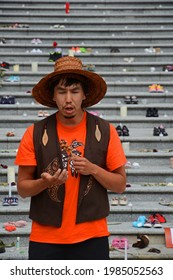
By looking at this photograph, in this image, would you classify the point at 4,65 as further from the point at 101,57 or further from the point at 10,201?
the point at 10,201

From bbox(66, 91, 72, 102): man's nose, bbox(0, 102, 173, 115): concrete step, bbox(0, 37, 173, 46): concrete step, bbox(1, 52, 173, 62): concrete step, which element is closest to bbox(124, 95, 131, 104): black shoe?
bbox(0, 102, 173, 115): concrete step

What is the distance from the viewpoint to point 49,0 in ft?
43.1

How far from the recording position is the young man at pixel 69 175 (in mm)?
3023

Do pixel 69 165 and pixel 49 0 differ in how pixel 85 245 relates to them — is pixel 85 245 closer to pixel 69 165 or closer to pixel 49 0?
pixel 69 165

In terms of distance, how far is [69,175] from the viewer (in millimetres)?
3008

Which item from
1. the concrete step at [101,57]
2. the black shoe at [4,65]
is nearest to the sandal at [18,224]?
the black shoe at [4,65]

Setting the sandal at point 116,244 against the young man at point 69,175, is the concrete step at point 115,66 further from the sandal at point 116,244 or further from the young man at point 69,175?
the young man at point 69,175

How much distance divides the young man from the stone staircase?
249 cm

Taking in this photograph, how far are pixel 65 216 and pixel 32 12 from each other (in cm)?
1018

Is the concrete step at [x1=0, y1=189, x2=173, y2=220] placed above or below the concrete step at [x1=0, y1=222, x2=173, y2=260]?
above

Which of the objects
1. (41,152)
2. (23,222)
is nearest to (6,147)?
(23,222)

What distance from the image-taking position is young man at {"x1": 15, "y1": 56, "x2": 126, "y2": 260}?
3.02 metres

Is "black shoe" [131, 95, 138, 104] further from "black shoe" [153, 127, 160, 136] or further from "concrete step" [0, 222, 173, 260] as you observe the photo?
"concrete step" [0, 222, 173, 260]

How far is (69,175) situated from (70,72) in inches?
20.2
